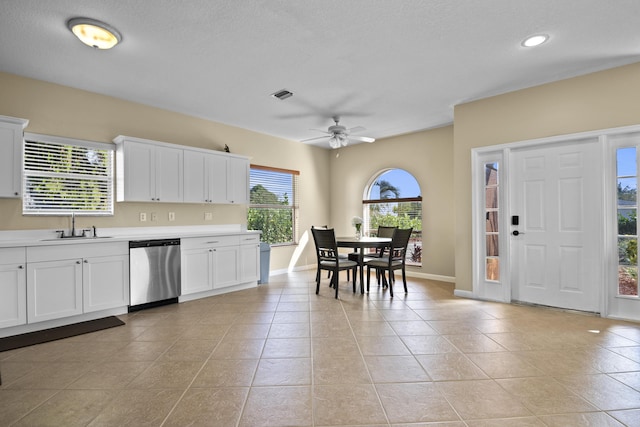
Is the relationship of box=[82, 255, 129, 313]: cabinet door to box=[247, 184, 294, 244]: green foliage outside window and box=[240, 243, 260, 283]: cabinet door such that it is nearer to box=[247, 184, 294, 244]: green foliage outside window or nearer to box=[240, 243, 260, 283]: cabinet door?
box=[240, 243, 260, 283]: cabinet door

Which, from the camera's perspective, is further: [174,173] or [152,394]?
[174,173]

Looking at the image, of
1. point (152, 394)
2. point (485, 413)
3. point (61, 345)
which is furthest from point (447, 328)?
point (61, 345)

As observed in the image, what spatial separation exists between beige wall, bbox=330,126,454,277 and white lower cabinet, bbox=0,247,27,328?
5228mm

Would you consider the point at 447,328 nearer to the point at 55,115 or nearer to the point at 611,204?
the point at 611,204

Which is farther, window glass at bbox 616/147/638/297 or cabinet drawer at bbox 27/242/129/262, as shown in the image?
window glass at bbox 616/147/638/297

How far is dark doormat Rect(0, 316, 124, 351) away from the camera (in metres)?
2.89

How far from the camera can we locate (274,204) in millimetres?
6352

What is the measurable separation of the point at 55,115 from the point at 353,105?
3609 mm

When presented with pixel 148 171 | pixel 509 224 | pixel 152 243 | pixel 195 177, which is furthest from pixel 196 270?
pixel 509 224

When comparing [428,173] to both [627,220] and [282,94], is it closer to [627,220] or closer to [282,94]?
[627,220]

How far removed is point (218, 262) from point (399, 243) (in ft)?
8.49

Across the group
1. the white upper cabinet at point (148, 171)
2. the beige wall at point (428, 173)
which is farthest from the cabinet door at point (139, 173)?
the beige wall at point (428, 173)

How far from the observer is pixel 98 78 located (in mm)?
3660

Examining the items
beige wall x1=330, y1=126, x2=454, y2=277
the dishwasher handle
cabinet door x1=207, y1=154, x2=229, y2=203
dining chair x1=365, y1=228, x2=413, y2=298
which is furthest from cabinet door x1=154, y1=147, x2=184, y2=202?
beige wall x1=330, y1=126, x2=454, y2=277
